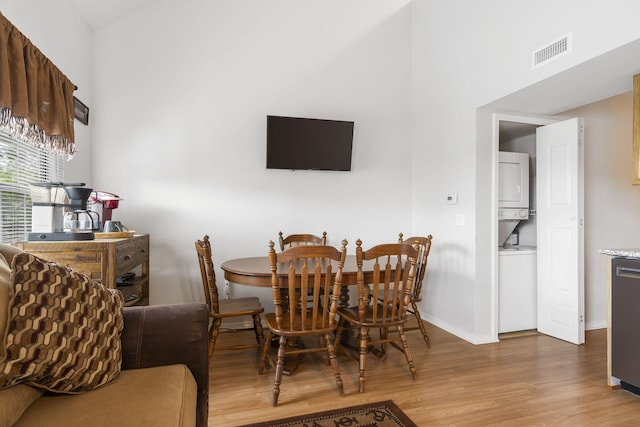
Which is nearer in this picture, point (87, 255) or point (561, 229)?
point (87, 255)

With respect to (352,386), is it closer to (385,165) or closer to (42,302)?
(42,302)

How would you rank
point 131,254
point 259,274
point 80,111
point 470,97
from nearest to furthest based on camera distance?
point 259,274
point 131,254
point 80,111
point 470,97

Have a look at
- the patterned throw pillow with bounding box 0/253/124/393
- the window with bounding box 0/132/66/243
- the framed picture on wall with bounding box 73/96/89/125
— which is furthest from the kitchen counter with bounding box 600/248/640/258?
the framed picture on wall with bounding box 73/96/89/125

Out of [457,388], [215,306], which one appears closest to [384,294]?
[457,388]

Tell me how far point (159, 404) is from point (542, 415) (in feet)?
6.71

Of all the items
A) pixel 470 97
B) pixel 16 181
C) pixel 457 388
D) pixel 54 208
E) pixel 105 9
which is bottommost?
pixel 457 388

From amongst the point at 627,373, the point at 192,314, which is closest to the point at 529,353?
the point at 627,373

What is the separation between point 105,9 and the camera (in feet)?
10.3

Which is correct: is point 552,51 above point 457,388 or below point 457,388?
above

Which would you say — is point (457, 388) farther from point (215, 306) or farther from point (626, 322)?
point (215, 306)

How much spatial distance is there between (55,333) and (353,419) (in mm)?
1512

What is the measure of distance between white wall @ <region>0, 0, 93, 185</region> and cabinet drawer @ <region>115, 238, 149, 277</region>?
2.54 ft

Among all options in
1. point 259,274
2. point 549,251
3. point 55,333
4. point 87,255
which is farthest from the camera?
point 549,251

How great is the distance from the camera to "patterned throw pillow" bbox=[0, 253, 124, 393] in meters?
1.13
